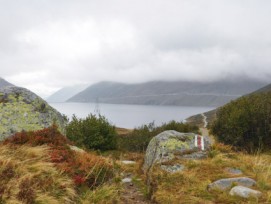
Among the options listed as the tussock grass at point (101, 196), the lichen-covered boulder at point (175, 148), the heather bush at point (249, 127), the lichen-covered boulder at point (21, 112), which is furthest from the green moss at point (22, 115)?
the heather bush at point (249, 127)

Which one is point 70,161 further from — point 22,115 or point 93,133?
point 93,133

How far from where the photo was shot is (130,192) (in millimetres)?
7344

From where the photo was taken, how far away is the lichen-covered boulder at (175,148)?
9.75 m

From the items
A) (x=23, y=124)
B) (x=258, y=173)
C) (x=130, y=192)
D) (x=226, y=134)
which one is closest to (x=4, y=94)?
(x=23, y=124)

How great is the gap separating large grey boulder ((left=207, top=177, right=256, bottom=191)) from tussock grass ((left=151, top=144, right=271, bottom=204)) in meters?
0.15

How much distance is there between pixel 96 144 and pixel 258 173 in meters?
11.6

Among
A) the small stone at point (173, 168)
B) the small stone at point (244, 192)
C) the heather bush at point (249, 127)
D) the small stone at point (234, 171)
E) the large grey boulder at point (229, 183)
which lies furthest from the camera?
the heather bush at point (249, 127)

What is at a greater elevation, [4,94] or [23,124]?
[4,94]

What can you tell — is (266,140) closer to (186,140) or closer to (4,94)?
(186,140)

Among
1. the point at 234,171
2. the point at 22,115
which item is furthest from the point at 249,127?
the point at 22,115

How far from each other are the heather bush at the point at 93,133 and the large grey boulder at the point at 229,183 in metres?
11.2

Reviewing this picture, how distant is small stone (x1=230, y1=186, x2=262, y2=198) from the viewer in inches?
256

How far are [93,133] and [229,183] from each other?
12.0m

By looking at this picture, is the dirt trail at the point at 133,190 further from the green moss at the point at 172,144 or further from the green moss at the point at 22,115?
the green moss at the point at 22,115
